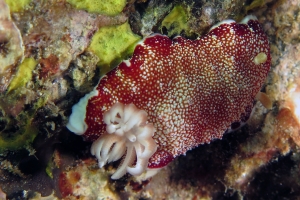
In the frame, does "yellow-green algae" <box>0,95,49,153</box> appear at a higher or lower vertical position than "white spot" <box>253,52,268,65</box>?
lower

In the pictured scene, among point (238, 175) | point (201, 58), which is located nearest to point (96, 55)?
Result: point (201, 58)

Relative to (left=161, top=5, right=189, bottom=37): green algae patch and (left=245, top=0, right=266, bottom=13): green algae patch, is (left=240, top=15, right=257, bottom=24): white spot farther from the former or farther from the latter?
(left=161, top=5, right=189, bottom=37): green algae patch

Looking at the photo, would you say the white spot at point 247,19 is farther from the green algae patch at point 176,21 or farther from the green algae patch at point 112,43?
the green algae patch at point 112,43

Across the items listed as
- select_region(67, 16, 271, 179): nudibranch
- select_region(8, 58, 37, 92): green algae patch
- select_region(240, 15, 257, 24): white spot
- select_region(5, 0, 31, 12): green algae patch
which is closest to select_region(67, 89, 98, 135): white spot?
select_region(67, 16, 271, 179): nudibranch

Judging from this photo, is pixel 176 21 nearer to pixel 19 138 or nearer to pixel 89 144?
pixel 89 144

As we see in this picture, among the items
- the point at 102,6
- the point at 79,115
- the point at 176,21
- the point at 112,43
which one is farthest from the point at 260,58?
the point at 79,115
